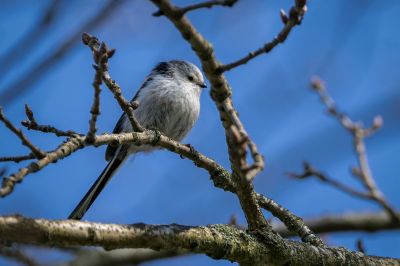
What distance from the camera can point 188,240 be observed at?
2297 millimetres

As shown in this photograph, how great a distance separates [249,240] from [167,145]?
75 cm

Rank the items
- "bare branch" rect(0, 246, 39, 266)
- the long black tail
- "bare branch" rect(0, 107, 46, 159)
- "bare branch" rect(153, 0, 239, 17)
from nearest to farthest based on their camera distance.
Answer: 1. "bare branch" rect(153, 0, 239, 17)
2. "bare branch" rect(0, 107, 46, 159)
3. "bare branch" rect(0, 246, 39, 266)
4. the long black tail

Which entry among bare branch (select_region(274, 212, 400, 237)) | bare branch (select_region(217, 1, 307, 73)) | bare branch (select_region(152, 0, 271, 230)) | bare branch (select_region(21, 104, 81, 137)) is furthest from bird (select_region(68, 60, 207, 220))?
bare branch (select_region(217, 1, 307, 73))

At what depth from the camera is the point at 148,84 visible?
520cm

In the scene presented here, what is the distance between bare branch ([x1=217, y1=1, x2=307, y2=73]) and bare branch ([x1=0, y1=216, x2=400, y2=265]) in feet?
2.24

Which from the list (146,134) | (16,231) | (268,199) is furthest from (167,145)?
(16,231)

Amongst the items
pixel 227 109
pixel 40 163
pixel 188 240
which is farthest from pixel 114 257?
pixel 40 163

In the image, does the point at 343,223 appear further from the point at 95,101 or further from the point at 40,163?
the point at 40,163

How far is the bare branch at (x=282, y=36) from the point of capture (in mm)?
2107

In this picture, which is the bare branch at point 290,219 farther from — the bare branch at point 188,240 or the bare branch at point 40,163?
the bare branch at point 40,163

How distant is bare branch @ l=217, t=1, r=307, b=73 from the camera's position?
211 centimetres

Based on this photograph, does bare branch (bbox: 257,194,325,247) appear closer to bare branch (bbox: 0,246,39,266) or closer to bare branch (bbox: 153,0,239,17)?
bare branch (bbox: 0,246,39,266)

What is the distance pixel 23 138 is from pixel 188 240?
0.76m

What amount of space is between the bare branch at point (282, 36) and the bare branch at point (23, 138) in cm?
72
